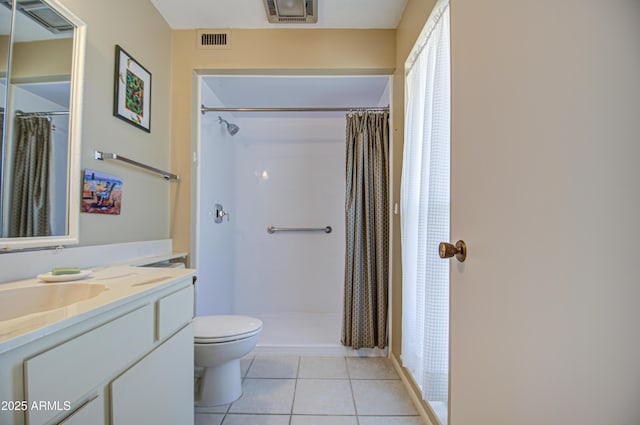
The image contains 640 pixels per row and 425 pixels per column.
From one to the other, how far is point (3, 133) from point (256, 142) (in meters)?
2.36

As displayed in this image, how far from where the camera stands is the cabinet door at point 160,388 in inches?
30.5

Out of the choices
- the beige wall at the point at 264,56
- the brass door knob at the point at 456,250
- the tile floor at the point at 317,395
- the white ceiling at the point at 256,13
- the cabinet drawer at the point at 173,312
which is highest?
the white ceiling at the point at 256,13

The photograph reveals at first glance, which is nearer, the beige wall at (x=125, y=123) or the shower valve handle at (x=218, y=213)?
the beige wall at (x=125, y=123)

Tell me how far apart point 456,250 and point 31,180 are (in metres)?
1.52

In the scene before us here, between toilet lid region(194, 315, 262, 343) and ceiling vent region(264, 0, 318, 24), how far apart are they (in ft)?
6.45

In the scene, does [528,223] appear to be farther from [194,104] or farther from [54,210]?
[194,104]

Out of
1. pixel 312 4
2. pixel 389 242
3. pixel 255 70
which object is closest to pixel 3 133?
pixel 255 70

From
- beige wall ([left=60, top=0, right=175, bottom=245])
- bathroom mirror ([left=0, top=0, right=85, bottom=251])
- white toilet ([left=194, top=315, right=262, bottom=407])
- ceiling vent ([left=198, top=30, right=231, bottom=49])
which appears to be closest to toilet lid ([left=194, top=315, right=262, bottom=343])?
white toilet ([left=194, top=315, right=262, bottom=407])

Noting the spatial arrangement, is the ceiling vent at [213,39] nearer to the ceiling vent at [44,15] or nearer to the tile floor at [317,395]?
the ceiling vent at [44,15]

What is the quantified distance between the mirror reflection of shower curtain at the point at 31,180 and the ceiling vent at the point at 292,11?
4.55ft

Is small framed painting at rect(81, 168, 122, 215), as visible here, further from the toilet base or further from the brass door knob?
the brass door knob

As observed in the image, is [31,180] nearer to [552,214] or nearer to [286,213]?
[552,214]

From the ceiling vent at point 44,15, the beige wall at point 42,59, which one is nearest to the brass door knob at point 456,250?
the beige wall at point 42,59

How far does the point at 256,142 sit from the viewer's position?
323cm
